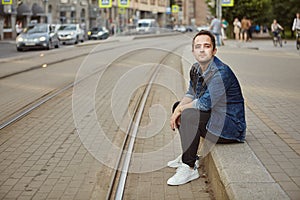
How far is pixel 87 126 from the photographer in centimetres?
739

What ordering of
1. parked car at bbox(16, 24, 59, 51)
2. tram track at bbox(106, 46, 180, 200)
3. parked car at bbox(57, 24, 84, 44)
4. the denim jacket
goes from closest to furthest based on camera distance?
1. tram track at bbox(106, 46, 180, 200)
2. the denim jacket
3. parked car at bbox(16, 24, 59, 51)
4. parked car at bbox(57, 24, 84, 44)

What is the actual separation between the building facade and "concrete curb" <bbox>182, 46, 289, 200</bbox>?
4085cm

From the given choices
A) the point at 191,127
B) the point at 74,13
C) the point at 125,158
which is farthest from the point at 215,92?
the point at 74,13

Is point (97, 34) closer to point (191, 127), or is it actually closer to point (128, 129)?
point (128, 129)

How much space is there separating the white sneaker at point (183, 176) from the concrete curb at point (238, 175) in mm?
210

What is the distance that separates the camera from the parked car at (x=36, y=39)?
2741 cm

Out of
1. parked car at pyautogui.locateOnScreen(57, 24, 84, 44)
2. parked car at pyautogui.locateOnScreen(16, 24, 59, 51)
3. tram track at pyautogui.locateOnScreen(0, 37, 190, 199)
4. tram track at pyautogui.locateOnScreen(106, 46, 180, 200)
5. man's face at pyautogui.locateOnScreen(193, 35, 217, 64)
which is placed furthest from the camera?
parked car at pyautogui.locateOnScreen(57, 24, 84, 44)

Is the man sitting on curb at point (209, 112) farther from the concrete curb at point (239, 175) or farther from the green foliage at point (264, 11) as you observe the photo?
the green foliage at point (264, 11)

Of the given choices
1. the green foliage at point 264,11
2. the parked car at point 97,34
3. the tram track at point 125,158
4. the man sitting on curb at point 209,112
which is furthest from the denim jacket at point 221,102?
the parked car at point 97,34

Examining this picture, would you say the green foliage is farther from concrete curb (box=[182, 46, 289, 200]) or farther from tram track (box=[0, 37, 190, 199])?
concrete curb (box=[182, 46, 289, 200])

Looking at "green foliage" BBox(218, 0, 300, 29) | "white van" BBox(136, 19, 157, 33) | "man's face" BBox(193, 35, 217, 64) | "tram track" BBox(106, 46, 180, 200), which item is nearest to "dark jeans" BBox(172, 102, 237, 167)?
"man's face" BBox(193, 35, 217, 64)

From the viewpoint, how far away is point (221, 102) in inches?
195

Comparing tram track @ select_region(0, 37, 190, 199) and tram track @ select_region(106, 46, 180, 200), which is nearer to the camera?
tram track @ select_region(106, 46, 180, 200)

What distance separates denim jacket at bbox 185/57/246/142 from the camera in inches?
194
